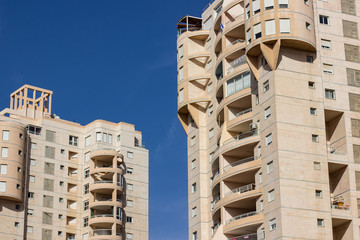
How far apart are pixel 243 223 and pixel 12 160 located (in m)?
49.1

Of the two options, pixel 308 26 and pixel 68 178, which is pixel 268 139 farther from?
pixel 68 178

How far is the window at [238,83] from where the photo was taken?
9200 centimetres

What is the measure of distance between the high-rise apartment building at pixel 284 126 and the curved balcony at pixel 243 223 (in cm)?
12

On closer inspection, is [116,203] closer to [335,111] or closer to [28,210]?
[28,210]

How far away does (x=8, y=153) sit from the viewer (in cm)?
12225

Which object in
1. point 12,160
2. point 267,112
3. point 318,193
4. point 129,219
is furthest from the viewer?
point 129,219

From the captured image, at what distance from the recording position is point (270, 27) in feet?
285

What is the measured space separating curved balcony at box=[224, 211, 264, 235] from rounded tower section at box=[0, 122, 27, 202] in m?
43.8

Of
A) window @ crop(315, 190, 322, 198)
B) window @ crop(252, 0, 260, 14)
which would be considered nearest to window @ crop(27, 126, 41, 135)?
window @ crop(252, 0, 260, 14)

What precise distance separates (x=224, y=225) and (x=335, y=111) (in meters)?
17.4

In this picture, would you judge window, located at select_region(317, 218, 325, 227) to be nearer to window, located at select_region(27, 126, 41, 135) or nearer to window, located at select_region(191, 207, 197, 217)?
window, located at select_region(191, 207, 197, 217)

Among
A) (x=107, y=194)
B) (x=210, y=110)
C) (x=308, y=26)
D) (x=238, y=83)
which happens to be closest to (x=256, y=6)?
(x=308, y=26)

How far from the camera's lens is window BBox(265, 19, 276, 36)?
284 feet

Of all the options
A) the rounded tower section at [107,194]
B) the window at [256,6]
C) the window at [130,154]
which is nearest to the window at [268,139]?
the window at [256,6]
